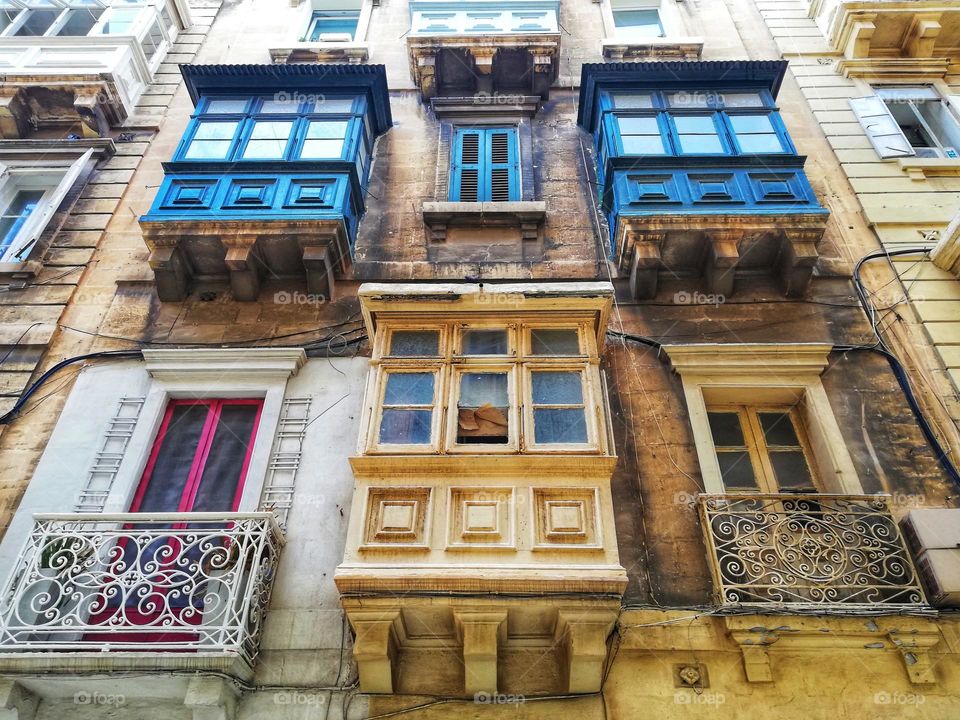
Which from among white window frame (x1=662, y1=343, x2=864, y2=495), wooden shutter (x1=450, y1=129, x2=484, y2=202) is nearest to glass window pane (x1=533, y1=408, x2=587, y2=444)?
white window frame (x1=662, y1=343, x2=864, y2=495)

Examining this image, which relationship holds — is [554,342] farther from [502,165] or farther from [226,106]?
[226,106]

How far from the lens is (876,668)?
19.6 ft

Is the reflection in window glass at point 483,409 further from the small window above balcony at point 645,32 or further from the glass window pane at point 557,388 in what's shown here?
the small window above balcony at point 645,32

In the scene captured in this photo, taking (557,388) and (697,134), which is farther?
(697,134)

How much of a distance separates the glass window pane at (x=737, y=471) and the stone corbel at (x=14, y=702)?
7.03 metres

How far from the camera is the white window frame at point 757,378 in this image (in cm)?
788

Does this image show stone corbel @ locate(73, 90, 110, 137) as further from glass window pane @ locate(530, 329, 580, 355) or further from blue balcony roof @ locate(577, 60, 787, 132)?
glass window pane @ locate(530, 329, 580, 355)

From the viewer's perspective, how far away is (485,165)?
37.2 feet

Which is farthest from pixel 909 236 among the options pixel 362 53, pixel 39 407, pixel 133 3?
pixel 133 3

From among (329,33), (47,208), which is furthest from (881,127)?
(47,208)

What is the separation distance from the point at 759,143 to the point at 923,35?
5672 mm

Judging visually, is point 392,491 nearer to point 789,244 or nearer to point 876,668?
point 876,668

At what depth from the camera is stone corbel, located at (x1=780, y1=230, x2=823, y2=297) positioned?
8.87 metres

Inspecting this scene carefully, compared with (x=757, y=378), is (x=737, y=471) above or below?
below
